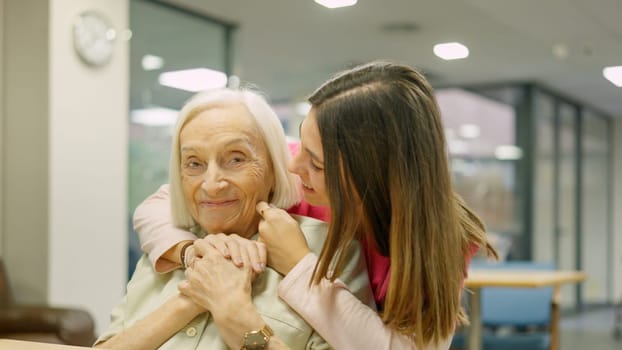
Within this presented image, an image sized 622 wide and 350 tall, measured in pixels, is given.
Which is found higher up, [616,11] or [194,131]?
[616,11]

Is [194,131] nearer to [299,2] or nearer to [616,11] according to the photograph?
[616,11]

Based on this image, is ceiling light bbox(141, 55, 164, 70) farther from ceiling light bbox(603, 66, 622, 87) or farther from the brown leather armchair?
ceiling light bbox(603, 66, 622, 87)

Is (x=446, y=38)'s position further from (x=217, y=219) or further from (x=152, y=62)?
(x=217, y=219)

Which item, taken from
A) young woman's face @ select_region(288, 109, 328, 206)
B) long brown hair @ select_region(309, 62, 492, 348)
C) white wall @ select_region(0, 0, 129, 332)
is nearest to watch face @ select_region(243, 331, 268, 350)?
long brown hair @ select_region(309, 62, 492, 348)

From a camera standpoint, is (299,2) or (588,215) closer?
(299,2)

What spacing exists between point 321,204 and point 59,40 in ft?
10.9

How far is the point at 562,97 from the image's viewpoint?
7242 mm

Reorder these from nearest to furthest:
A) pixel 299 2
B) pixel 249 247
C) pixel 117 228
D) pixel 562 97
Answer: pixel 249 247
pixel 117 228
pixel 299 2
pixel 562 97

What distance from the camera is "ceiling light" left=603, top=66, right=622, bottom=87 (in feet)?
10.6

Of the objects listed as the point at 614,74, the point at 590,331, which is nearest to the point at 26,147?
the point at 614,74

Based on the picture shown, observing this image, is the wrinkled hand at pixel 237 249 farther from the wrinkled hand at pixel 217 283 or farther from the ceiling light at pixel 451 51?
the ceiling light at pixel 451 51

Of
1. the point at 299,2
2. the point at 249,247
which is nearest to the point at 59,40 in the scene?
the point at 299,2

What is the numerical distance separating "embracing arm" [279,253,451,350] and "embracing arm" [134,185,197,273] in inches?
11.9

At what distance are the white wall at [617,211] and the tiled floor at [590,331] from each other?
292 millimetres
